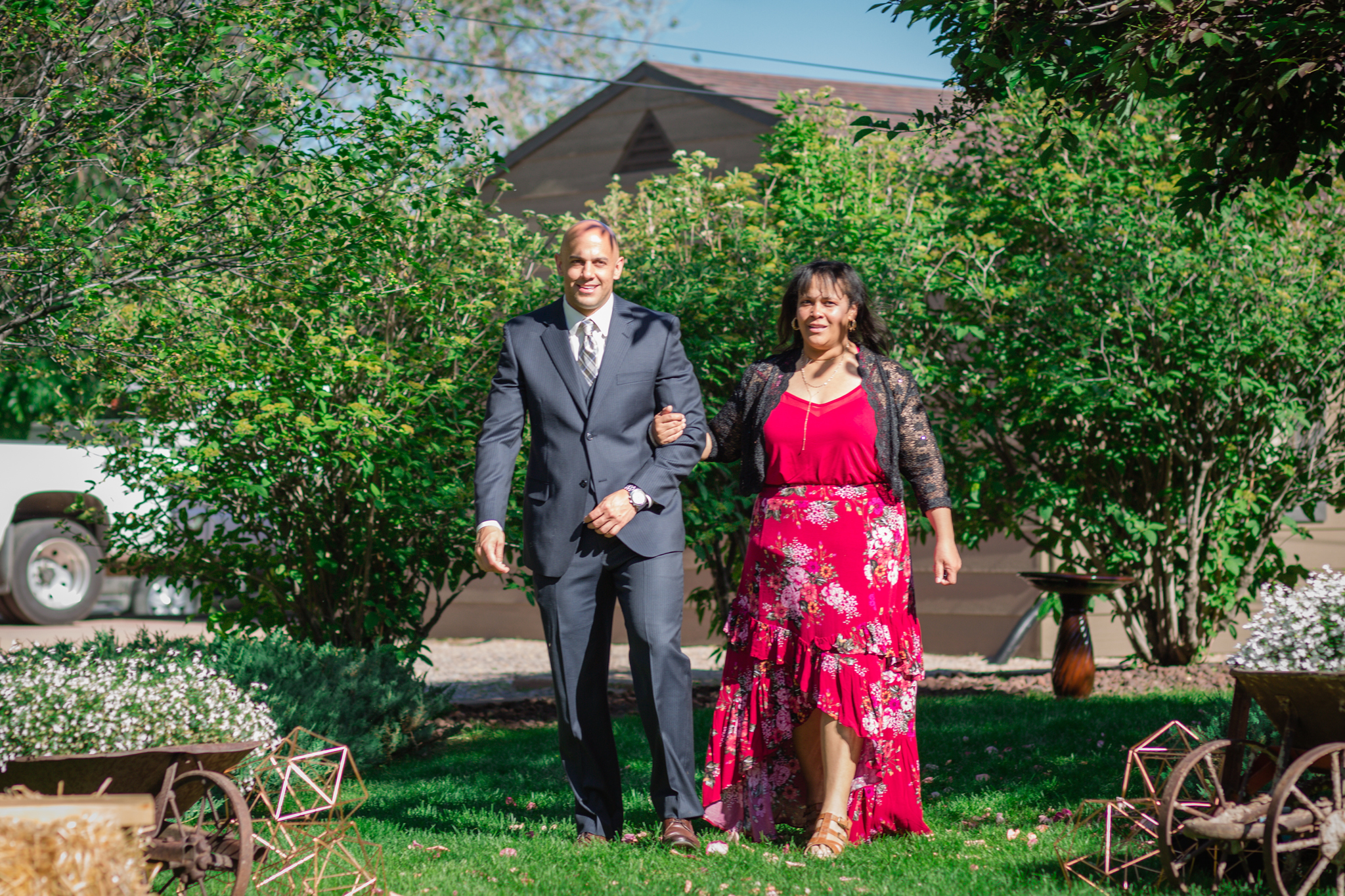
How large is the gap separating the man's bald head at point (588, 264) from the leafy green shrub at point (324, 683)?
212 centimetres

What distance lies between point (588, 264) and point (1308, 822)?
8.68ft

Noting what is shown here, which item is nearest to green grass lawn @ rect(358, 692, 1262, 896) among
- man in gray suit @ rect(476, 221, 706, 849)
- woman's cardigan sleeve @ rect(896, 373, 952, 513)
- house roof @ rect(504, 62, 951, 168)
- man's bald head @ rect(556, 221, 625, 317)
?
man in gray suit @ rect(476, 221, 706, 849)

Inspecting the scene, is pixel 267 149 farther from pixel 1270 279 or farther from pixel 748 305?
pixel 1270 279

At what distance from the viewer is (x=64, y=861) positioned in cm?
211

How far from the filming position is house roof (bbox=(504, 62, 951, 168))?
42.3 ft

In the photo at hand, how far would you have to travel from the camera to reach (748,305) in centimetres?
673

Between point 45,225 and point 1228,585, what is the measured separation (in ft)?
23.1

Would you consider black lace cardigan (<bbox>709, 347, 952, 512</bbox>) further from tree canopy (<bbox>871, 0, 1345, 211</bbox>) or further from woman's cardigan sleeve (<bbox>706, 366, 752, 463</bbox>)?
tree canopy (<bbox>871, 0, 1345, 211</bbox>)

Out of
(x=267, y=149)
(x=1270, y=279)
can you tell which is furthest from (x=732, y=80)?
(x=267, y=149)

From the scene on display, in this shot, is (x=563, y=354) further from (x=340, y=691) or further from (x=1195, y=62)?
(x=1195, y=62)

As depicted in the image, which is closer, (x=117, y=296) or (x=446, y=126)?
(x=117, y=296)

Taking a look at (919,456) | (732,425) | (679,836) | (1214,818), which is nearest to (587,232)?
(732,425)

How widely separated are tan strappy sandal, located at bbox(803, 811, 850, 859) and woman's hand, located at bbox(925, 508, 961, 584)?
84 centimetres

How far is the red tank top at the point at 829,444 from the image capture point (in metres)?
4.15
